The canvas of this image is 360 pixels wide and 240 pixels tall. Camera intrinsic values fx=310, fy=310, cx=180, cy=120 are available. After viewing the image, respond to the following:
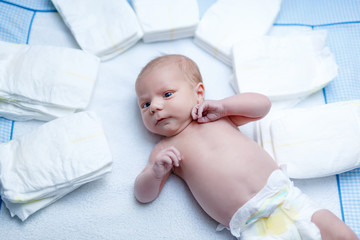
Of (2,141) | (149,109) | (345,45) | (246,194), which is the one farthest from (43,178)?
(345,45)

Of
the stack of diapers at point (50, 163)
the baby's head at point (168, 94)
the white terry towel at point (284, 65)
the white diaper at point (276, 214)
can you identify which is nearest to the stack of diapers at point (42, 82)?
the stack of diapers at point (50, 163)

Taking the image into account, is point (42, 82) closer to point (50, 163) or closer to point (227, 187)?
point (50, 163)

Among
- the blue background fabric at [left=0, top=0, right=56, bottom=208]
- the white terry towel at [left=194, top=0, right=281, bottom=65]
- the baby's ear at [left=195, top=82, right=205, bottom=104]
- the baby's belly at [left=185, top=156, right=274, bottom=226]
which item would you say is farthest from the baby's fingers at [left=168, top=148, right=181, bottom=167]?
the blue background fabric at [left=0, top=0, right=56, bottom=208]

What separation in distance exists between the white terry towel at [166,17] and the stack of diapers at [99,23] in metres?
0.05

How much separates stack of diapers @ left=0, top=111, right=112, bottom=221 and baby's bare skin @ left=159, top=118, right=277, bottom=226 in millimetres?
305

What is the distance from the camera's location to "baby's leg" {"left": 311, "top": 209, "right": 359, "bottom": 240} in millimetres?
1000

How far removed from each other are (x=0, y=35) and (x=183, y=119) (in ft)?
3.05

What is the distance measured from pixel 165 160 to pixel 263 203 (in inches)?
14.1

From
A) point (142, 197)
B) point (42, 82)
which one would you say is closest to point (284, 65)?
point (142, 197)

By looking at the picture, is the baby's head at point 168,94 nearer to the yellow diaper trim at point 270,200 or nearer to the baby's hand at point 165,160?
the baby's hand at point 165,160

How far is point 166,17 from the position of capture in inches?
55.9

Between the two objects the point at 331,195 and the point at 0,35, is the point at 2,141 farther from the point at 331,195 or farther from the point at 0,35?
the point at 331,195

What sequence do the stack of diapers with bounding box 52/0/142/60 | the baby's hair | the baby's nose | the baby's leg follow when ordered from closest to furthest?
the baby's leg < the baby's nose < the baby's hair < the stack of diapers with bounding box 52/0/142/60

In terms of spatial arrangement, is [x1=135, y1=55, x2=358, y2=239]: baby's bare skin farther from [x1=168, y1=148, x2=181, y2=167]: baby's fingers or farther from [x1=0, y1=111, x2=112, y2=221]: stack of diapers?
[x1=0, y1=111, x2=112, y2=221]: stack of diapers
